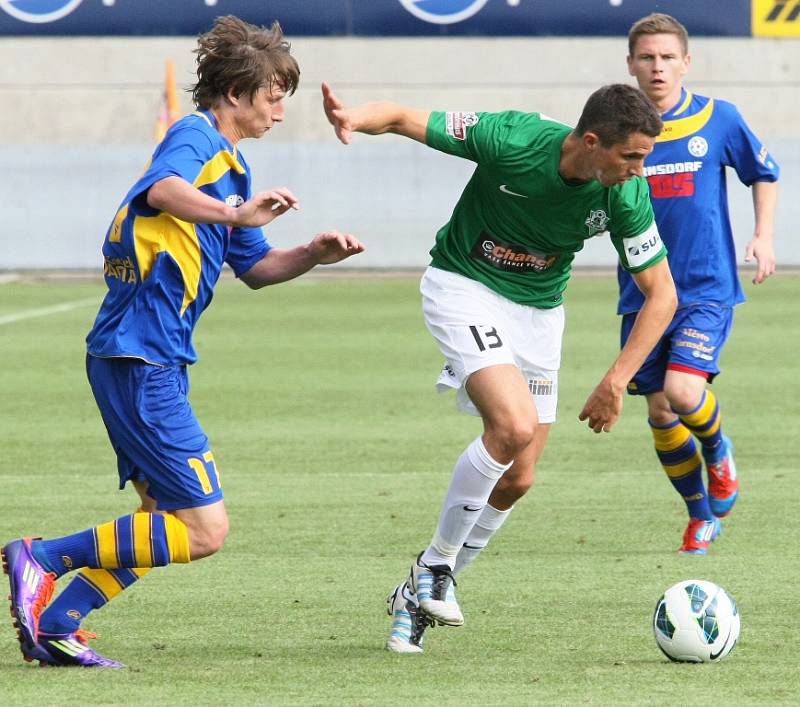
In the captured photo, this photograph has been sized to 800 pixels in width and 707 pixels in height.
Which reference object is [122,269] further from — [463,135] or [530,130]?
[530,130]

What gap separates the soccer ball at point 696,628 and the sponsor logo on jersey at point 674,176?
9.02 feet

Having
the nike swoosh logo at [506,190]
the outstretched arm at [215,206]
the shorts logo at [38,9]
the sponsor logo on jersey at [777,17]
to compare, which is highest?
the outstretched arm at [215,206]

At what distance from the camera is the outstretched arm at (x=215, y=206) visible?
447cm

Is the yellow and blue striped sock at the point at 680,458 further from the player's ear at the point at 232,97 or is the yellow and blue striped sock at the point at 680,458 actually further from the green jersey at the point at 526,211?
the player's ear at the point at 232,97

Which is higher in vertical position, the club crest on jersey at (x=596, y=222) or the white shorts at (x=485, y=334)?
the club crest on jersey at (x=596, y=222)

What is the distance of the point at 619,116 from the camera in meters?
5.07

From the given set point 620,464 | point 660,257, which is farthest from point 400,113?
point 620,464

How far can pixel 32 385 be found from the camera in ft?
42.2

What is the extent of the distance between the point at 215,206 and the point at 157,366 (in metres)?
0.58

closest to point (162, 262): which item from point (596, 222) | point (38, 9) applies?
point (596, 222)

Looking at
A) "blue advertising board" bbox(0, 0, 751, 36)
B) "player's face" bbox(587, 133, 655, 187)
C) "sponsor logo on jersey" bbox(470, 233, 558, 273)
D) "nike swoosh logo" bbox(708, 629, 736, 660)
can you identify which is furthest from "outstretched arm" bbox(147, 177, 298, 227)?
"blue advertising board" bbox(0, 0, 751, 36)

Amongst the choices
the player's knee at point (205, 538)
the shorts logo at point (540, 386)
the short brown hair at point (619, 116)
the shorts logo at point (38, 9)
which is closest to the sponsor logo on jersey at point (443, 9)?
the shorts logo at point (38, 9)

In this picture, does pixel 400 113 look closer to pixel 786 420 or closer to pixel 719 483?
pixel 719 483

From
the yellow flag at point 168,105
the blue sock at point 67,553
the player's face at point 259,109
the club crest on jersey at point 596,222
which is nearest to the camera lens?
the blue sock at point 67,553
